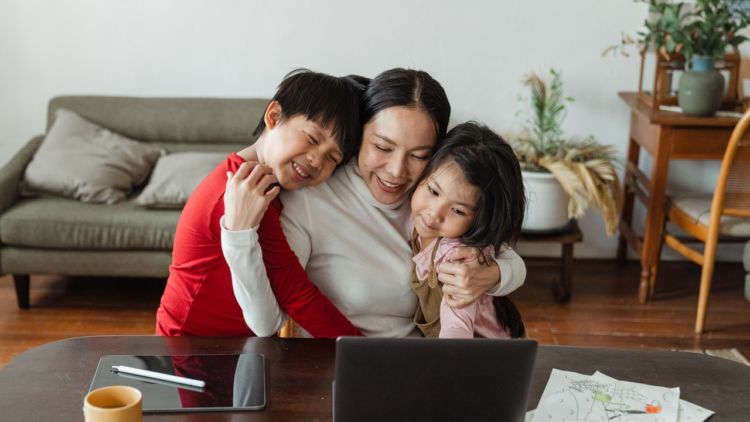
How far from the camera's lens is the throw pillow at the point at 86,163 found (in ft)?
11.2

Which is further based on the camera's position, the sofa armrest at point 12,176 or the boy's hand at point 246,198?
the sofa armrest at point 12,176

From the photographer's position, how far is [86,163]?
136 inches

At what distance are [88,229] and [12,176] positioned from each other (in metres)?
0.42

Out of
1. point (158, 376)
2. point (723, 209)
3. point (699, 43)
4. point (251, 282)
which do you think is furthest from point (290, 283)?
point (699, 43)

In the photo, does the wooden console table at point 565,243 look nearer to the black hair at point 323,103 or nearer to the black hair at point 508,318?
the black hair at point 508,318

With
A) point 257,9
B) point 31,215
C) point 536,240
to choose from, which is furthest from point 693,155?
point 31,215

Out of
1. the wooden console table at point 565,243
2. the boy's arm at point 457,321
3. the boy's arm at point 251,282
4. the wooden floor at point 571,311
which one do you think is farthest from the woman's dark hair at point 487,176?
the wooden console table at point 565,243

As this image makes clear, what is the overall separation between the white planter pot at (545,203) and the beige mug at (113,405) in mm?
2440

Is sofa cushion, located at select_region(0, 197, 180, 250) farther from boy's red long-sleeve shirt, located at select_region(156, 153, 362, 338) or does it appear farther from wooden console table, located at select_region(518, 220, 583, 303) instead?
boy's red long-sleeve shirt, located at select_region(156, 153, 362, 338)

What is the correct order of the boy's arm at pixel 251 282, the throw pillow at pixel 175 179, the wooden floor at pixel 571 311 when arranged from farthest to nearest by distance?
the throw pillow at pixel 175 179, the wooden floor at pixel 571 311, the boy's arm at pixel 251 282

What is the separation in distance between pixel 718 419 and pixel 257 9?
9.65 feet

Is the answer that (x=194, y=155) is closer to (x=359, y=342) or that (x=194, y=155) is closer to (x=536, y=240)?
(x=536, y=240)

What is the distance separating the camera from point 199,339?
1586 millimetres

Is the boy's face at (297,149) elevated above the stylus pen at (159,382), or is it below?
above
